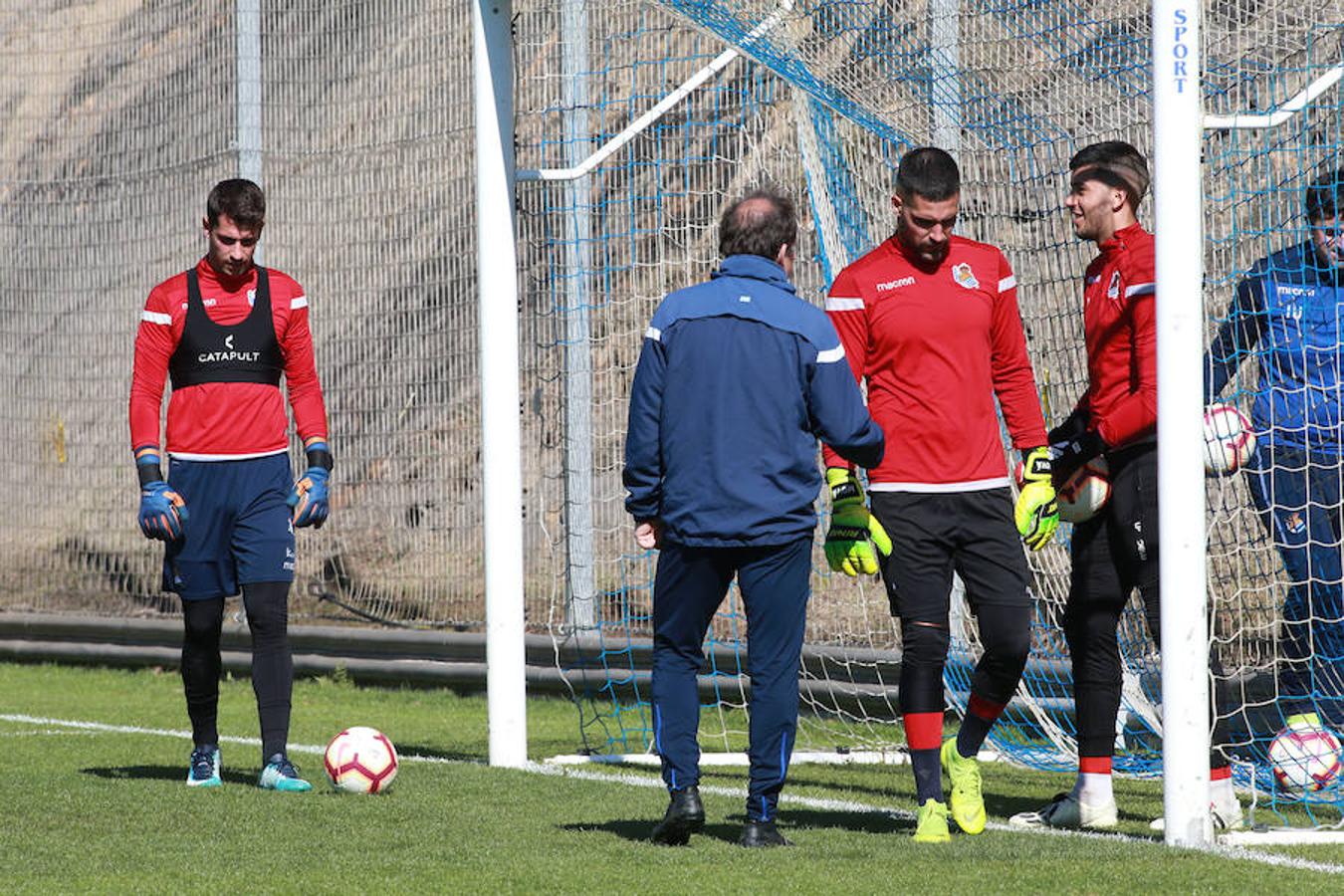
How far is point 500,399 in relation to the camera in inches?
315

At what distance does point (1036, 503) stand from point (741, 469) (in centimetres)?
102

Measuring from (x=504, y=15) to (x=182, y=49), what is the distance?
227 inches

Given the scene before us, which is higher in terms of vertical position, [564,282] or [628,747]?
[564,282]

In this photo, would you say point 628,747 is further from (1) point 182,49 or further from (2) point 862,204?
(1) point 182,49

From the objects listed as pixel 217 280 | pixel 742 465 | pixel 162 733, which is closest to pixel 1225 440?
pixel 742 465

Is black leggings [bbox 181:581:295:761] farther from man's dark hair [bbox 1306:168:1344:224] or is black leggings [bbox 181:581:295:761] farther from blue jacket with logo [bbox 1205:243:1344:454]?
man's dark hair [bbox 1306:168:1344:224]

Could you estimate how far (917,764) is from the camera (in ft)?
19.8

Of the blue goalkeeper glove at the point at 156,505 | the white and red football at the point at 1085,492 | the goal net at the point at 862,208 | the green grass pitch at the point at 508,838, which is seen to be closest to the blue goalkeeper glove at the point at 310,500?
the blue goalkeeper glove at the point at 156,505

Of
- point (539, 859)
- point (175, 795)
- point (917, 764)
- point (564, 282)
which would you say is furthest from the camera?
point (564, 282)

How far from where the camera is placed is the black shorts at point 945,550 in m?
6.09

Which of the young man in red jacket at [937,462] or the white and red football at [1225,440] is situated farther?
the white and red football at [1225,440]

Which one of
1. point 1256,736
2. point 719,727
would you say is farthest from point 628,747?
point 1256,736

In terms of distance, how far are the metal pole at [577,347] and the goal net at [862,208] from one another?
0.6 inches

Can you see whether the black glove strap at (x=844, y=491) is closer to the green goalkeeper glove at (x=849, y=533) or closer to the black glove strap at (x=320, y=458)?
the green goalkeeper glove at (x=849, y=533)
